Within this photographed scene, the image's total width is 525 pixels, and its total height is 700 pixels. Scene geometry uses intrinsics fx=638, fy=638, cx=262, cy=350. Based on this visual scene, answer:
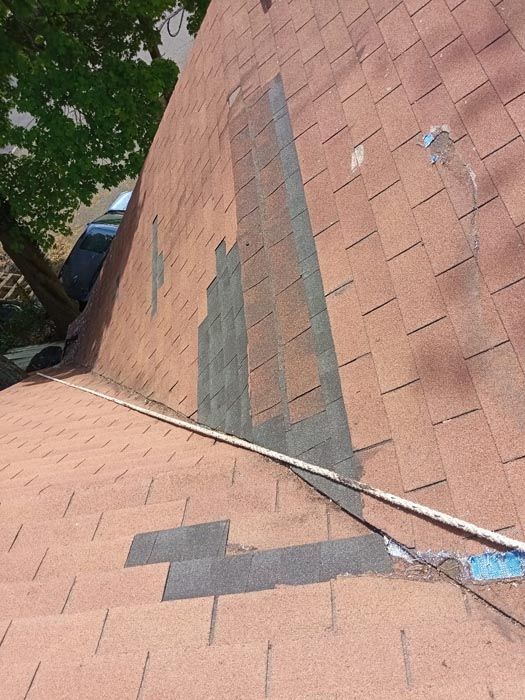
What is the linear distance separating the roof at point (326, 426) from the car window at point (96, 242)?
11577 millimetres

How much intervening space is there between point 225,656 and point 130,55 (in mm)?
14472

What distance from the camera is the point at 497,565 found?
2.13m

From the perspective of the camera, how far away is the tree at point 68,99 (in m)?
11.5

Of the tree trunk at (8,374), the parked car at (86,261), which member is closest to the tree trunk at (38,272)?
the parked car at (86,261)

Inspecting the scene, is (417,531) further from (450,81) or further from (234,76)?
(234,76)

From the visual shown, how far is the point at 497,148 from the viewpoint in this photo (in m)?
3.02

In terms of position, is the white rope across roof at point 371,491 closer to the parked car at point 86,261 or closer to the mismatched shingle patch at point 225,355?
the mismatched shingle patch at point 225,355

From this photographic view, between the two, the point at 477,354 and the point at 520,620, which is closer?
the point at 520,620

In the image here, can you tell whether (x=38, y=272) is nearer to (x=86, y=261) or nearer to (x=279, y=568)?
(x=86, y=261)

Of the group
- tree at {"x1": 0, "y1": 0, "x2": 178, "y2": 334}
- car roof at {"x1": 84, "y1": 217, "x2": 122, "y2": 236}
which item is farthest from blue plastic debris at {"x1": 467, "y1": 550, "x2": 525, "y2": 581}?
car roof at {"x1": 84, "y1": 217, "x2": 122, "y2": 236}

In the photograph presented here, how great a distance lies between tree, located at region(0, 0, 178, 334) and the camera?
37.8 feet

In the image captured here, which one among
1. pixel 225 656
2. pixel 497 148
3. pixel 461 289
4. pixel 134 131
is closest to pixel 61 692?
pixel 225 656

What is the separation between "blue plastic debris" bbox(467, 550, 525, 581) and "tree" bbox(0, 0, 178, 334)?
454 inches

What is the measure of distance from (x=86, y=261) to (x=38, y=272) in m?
1.68
